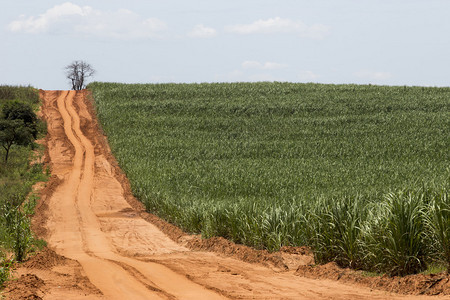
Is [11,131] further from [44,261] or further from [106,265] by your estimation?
[106,265]

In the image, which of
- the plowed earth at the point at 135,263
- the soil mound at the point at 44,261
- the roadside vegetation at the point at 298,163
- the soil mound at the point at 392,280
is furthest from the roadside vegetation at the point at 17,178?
the soil mound at the point at 392,280

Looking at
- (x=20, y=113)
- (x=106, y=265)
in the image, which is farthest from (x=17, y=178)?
(x=106, y=265)

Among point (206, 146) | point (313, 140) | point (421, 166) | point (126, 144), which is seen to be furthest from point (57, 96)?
point (421, 166)

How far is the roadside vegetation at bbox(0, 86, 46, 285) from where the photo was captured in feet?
42.1

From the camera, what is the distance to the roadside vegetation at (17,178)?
12.8m

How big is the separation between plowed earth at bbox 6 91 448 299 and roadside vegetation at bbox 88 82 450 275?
759 millimetres

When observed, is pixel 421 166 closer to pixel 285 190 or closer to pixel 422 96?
pixel 285 190

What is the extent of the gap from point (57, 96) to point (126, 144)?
2205 centimetres

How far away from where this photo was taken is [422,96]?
55.4 meters

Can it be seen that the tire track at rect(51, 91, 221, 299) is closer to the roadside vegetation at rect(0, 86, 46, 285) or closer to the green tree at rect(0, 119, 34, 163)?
the roadside vegetation at rect(0, 86, 46, 285)

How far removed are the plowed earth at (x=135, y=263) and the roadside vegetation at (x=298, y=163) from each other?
0.76 meters

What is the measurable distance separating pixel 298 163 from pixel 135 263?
1893cm

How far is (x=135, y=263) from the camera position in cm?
1288

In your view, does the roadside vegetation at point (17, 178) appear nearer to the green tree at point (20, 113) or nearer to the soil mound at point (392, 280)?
the green tree at point (20, 113)
